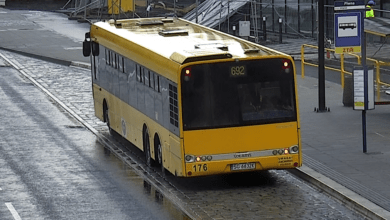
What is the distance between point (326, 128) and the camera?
82.0 feet

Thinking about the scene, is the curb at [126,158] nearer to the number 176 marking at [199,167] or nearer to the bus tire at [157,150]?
the bus tire at [157,150]

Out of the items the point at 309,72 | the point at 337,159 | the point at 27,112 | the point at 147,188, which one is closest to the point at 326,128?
the point at 337,159

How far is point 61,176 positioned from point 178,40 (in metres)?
3.67

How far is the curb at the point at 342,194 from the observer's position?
16.3 metres

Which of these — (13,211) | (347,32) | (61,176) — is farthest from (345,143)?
(13,211)

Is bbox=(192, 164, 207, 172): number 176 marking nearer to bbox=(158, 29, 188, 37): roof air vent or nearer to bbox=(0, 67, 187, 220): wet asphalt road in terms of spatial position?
bbox=(0, 67, 187, 220): wet asphalt road

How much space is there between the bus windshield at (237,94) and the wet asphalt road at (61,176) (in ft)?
5.90

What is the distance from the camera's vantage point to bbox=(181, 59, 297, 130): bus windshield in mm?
18828

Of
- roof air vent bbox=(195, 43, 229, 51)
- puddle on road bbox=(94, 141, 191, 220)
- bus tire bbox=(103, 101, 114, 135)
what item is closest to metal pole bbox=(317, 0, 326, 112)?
bus tire bbox=(103, 101, 114, 135)

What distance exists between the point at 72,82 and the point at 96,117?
27.5 ft

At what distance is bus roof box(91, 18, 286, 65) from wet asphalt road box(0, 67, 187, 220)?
255 cm

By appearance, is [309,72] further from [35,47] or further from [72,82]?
[35,47]

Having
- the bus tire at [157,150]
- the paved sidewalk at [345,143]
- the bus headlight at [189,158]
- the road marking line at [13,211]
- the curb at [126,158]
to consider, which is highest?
the bus headlight at [189,158]

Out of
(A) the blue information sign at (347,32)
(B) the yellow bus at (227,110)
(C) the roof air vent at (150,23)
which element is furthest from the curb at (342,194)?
(C) the roof air vent at (150,23)
